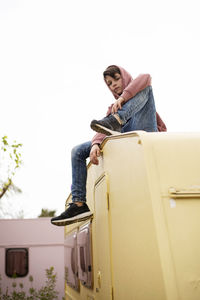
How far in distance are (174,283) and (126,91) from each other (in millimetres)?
1521

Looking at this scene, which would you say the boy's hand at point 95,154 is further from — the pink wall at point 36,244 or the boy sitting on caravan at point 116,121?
the pink wall at point 36,244

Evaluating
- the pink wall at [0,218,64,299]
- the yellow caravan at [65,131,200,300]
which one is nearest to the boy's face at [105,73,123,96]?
the yellow caravan at [65,131,200,300]

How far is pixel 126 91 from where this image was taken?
8.85ft

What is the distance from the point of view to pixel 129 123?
3.06m

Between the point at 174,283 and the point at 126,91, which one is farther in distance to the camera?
the point at 126,91

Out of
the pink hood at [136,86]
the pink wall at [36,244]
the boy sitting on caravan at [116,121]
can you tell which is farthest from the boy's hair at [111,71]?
the pink wall at [36,244]

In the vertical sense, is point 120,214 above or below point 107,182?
below

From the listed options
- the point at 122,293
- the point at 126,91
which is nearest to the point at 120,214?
the point at 122,293

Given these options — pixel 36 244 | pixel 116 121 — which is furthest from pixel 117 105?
pixel 36 244

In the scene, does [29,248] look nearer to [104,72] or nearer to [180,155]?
[104,72]

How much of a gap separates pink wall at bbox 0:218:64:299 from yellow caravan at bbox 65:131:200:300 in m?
6.73

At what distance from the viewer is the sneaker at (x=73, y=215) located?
9.88 ft

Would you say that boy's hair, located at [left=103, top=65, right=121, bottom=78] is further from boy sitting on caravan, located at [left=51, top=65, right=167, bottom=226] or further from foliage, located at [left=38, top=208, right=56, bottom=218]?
foliage, located at [left=38, top=208, right=56, bottom=218]

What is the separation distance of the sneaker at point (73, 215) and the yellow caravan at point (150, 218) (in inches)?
19.0
